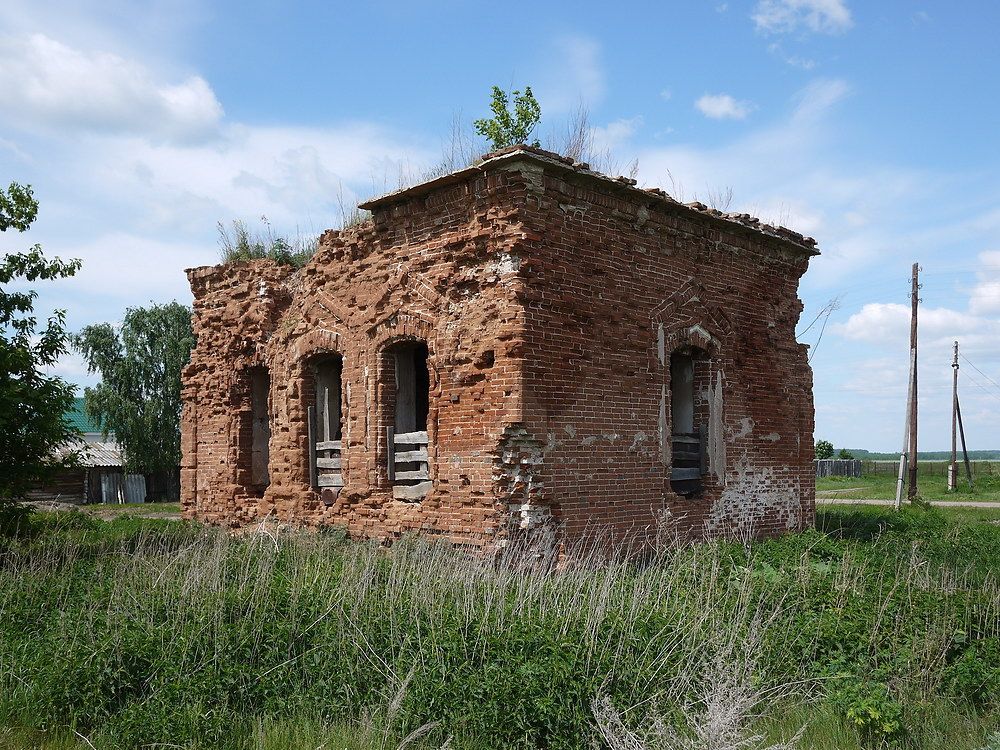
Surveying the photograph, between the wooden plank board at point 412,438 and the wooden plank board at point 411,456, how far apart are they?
13 centimetres

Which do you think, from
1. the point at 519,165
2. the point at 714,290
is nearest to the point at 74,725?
the point at 519,165

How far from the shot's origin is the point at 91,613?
21.0ft

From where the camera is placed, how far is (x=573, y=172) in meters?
9.05

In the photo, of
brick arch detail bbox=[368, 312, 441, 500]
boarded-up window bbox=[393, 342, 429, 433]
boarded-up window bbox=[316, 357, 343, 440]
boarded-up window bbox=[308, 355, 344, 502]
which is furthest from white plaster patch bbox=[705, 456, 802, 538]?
boarded-up window bbox=[316, 357, 343, 440]

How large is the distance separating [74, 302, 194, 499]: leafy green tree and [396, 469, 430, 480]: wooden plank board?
84.7 feet

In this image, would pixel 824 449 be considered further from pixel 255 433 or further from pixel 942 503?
pixel 255 433

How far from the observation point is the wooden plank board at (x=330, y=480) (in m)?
11.4

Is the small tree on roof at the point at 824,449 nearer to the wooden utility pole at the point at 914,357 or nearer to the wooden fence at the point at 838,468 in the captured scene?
the wooden fence at the point at 838,468

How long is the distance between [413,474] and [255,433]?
14.8 feet

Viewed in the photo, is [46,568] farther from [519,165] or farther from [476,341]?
[519,165]

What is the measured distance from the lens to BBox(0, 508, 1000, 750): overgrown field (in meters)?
5.00

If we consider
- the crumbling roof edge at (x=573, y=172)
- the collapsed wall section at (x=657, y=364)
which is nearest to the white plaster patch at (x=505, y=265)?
the collapsed wall section at (x=657, y=364)

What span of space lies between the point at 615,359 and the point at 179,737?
623cm

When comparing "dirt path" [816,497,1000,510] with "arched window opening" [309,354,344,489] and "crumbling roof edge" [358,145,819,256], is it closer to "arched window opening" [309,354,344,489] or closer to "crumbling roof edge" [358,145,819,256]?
"crumbling roof edge" [358,145,819,256]
